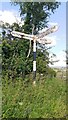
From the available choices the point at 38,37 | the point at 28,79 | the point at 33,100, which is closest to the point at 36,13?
the point at 38,37

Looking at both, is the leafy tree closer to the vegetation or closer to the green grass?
the vegetation

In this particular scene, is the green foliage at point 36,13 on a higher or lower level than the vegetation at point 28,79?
higher

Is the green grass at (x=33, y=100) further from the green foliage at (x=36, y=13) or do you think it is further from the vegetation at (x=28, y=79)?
the green foliage at (x=36, y=13)

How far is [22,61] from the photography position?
6.88m

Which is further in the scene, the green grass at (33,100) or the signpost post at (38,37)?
the signpost post at (38,37)

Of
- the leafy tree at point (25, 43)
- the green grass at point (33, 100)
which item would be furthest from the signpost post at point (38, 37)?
the green grass at point (33, 100)

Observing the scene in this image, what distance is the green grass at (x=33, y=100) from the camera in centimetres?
392

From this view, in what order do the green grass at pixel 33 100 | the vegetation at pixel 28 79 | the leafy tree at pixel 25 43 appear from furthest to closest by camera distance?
the leafy tree at pixel 25 43 < the vegetation at pixel 28 79 < the green grass at pixel 33 100

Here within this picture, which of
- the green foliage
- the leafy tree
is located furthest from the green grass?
the green foliage

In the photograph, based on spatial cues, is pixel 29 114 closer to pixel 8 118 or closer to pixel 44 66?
pixel 8 118

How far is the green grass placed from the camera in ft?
12.9

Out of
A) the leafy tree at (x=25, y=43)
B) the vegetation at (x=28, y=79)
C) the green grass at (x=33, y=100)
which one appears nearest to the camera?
the green grass at (x=33, y=100)

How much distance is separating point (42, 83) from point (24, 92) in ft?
2.93

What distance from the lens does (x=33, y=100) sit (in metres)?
4.54
